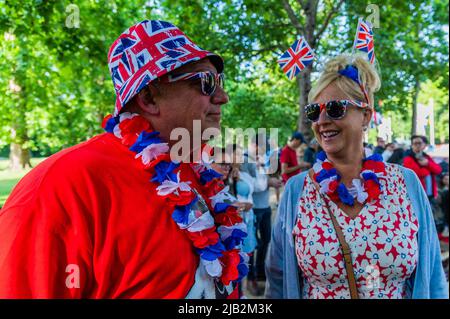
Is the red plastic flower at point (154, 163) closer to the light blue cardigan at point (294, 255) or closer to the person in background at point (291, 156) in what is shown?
the light blue cardigan at point (294, 255)

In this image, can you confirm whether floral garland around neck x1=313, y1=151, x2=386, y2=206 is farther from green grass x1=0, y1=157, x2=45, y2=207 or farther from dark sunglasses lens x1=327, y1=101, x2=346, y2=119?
green grass x1=0, y1=157, x2=45, y2=207

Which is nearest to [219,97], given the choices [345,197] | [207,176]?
[207,176]

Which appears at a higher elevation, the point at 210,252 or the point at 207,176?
the point at 207,176

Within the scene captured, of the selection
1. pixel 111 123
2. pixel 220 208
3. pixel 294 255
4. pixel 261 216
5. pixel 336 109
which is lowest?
pixel 261 216

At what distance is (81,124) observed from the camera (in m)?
7.34

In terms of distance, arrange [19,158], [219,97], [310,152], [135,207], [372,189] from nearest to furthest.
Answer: [135,207]
[219,97]
[372,189]
[19,158]
[310,152]

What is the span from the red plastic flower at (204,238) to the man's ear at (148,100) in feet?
1.58

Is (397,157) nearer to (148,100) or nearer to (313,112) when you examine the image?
(313,112)

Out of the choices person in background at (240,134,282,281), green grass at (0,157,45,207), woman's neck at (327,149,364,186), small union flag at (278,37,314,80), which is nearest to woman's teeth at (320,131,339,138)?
woman's neck at (327,149,364,186)

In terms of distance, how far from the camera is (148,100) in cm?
154

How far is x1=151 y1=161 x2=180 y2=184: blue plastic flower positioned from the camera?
146cm

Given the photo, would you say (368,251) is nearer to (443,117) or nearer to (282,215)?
(282,215)

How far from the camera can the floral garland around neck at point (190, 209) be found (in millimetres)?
1426

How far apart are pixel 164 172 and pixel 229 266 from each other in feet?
1.43
